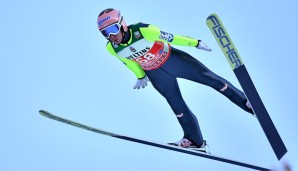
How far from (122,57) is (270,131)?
2.39 meters

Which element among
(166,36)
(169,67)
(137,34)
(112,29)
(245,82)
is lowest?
(245,82)

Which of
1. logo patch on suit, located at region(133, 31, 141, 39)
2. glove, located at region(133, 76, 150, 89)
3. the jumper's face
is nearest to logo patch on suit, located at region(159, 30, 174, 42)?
logo patch on suit, located at region(133, 31, 141, 39)

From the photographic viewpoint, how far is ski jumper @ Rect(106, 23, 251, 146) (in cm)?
755

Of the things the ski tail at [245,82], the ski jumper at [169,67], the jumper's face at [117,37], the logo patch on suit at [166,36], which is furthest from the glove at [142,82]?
the ski tail at [245,82]

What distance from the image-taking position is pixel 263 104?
294 inches

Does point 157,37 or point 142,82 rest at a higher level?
point 157,37

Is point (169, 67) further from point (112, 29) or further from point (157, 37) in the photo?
point (112, 29)

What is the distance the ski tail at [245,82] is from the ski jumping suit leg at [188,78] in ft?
1.56

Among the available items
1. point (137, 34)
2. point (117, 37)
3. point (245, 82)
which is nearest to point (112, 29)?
point (117, 37)

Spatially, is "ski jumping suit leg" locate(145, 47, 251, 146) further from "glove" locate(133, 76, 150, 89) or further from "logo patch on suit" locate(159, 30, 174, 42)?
"logo patch on suit" locate(159, 30, 174, 42)

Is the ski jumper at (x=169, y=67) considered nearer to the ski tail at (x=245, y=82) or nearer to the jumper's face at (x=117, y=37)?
the jumper's face at (x=117, y=37)

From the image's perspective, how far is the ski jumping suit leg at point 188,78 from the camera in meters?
7.95

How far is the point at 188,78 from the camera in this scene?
26.5 ft

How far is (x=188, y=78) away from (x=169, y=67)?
334 mm
